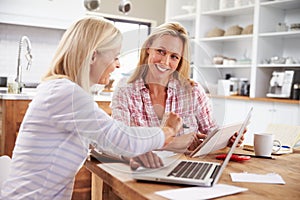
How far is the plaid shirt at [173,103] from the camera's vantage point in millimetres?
1089

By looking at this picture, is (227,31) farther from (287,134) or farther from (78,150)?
(78,150)

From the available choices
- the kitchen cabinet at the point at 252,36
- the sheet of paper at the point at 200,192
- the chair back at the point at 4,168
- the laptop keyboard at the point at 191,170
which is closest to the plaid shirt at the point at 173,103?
the laptop keyboard at the point at 191,170

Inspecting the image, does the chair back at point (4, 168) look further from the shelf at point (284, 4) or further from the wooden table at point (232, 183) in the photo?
the shelf at point (284, 4)

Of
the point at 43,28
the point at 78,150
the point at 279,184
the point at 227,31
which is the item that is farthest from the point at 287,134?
the point at 43,28

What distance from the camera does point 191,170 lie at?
3.30 feet

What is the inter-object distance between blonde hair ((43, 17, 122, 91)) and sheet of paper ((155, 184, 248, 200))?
1.25ft

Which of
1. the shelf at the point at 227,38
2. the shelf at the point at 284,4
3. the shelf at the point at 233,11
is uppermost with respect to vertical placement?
the shelf at the point at 233,11

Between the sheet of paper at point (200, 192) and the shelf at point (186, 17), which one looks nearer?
the sheet of paper at point (200, 192)

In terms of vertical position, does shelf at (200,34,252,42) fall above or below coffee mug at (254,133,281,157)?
above

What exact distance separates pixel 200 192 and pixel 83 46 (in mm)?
518

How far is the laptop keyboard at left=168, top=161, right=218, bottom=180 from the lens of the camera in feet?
3.11

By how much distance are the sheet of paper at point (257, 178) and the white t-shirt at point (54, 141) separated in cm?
29

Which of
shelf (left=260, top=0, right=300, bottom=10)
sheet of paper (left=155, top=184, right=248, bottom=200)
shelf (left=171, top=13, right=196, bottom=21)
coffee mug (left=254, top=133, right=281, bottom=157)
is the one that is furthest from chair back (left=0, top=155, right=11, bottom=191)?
shelf (left=171, top=13, right=196, bottom=21)

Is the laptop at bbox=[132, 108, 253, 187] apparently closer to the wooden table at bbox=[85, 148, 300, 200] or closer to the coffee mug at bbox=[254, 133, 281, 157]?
the wooden table at bbox=[85, 148, 300, 200]
